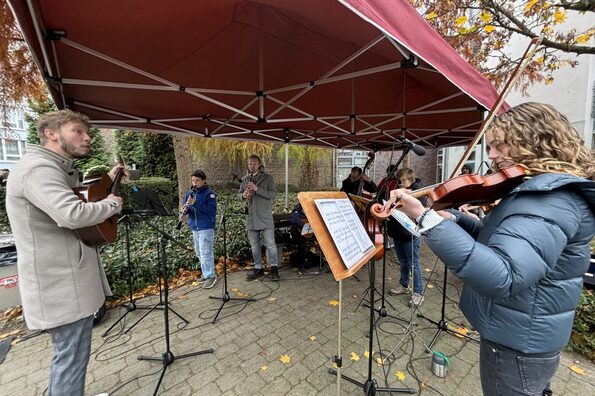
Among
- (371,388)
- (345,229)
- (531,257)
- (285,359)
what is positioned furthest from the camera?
(285,359)

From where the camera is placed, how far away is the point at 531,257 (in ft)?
3.13

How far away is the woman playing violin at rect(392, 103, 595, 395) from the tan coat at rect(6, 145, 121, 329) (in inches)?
78.1

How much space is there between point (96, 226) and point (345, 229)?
180 cm

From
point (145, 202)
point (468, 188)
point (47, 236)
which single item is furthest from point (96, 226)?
point (468, 188)

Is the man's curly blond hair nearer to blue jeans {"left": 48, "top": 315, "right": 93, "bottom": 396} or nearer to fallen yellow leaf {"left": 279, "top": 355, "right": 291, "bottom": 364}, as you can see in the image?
blue jeans {"left": 48, "top": 315, "right": 93, "bottom": 396}

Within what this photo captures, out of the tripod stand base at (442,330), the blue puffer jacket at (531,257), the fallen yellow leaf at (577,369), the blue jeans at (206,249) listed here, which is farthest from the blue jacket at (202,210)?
the fallen yellow leaf at (577,369)

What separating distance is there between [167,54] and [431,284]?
4.91 metres

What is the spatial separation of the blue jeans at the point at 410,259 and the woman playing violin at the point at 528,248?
2344 millimetres

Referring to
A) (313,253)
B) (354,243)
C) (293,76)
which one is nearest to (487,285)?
(354,243)

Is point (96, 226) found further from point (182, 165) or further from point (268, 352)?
point (182, 165)

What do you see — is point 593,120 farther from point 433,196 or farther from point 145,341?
point 145,341

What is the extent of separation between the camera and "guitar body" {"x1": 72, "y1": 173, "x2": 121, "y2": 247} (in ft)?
6.00

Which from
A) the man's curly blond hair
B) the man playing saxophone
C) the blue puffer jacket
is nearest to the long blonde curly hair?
the blue puffer jacket

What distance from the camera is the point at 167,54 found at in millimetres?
2502
